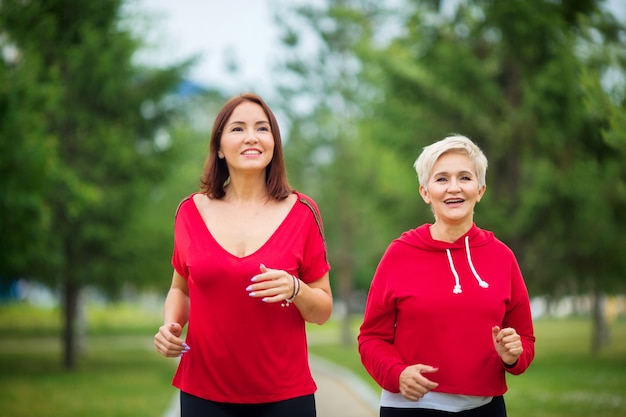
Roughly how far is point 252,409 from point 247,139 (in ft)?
3.50

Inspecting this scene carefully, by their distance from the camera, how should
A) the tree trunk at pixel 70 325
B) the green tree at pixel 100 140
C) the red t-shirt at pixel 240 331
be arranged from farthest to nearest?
the tree trunk at pixel 70 325
the green tree at pixel 100 140
the red t-shirt at pixel 240 331

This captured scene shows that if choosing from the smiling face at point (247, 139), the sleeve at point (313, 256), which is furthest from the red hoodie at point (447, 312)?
the smiling face at point (247, 139)

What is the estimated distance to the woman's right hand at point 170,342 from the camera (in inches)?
122

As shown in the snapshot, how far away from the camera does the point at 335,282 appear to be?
6028 centimetres

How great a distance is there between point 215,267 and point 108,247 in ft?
50.8

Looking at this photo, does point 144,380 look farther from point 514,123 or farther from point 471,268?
point 471,268

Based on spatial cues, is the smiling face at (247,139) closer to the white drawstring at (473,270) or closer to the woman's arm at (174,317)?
the woman's arm at (174,317)

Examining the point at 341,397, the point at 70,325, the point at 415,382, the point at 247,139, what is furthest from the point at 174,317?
the point at 70,325

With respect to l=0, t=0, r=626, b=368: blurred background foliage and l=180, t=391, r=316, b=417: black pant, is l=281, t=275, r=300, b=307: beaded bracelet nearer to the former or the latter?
l=180, t=391, r=316, b=417: black pant

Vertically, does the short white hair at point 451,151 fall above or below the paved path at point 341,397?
above

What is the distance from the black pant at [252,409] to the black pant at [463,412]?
1.11 ft

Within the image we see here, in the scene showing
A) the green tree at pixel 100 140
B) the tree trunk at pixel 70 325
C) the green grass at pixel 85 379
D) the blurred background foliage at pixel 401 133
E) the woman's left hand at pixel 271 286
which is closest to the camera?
the woman's left hand at pixel 271 286

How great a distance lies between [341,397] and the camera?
12.1 metres

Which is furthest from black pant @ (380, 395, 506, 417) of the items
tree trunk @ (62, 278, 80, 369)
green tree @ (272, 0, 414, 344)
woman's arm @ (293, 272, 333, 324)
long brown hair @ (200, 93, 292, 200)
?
green tree @ (272, 0, 414, 344)
